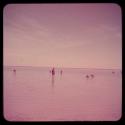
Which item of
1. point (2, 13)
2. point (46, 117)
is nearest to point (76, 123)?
point (46, 117)

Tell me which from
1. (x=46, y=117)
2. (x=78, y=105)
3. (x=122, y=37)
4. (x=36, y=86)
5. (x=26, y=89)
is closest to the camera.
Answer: (x=122, y=37)

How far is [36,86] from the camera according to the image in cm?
527

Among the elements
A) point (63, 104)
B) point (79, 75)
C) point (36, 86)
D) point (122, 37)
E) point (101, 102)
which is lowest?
point (79, 75)

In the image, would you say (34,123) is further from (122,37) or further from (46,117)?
(122,37)

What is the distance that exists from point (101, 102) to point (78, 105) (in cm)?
39

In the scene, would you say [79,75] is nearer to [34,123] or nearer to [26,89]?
[26,89]

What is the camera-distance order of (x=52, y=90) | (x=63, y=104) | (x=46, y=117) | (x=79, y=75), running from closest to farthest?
(x=46, y=117), (x=63, y=104), (x=52, y=90), (x=79, y=75)

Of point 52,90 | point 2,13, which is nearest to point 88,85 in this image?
point 52,90

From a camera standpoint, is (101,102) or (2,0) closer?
(2,0)

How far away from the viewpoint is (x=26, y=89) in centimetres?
450

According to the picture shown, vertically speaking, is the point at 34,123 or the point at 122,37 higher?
the point at 122,37

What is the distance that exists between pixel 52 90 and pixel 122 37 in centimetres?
170

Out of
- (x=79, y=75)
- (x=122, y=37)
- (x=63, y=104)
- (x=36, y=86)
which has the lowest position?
(x=79, y=75)

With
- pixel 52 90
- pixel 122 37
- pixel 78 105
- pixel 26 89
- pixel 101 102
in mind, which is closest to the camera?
pixel 122 37
